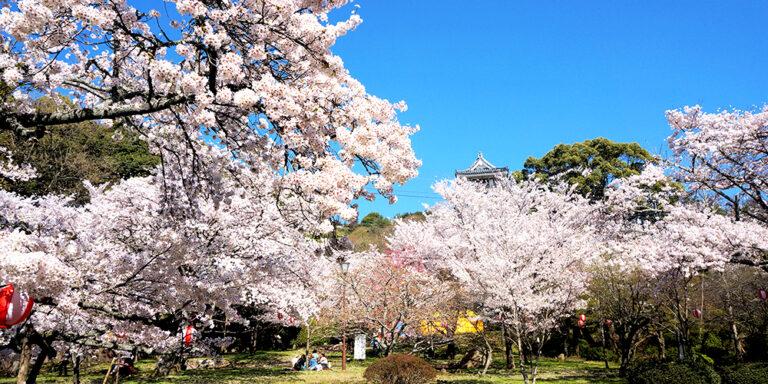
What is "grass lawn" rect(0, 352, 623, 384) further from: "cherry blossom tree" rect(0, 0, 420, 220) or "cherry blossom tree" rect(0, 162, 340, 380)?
"cherry blossom tree" rect(0, 0, 420, 220)

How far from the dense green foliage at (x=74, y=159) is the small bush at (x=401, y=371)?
15997mm

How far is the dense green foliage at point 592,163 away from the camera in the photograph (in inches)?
1294

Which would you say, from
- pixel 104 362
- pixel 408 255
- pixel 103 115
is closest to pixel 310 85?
pixel 103 115

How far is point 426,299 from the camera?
59.5 ft

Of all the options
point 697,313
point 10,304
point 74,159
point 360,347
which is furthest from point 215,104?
point 74,159

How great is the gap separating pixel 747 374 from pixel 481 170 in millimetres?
39094

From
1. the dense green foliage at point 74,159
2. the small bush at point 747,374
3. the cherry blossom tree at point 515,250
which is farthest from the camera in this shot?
the dense green foliage at point 74,159

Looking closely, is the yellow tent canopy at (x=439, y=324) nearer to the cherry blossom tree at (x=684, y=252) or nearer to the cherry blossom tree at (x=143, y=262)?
the cherry blossom tree at (x=684, y=252)

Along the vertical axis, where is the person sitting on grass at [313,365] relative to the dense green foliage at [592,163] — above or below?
below

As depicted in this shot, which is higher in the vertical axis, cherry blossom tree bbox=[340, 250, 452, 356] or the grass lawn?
cherry blossom tree bbox=[340, 250, 452, 356]

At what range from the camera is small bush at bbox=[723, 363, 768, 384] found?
33.4ft

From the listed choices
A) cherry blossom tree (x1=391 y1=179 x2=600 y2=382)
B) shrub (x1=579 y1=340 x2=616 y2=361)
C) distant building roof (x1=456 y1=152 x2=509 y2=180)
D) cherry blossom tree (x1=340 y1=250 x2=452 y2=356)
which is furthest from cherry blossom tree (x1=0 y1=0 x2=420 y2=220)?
distant building roof (x1=456 y1=152 x2=509 y2=180)

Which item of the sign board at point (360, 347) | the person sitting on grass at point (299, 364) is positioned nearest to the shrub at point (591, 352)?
the sign board at point (360, 347)

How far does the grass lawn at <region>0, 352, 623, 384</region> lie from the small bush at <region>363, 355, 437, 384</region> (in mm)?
2469
